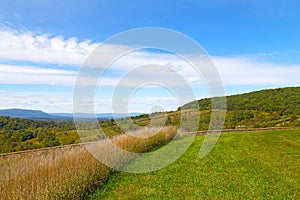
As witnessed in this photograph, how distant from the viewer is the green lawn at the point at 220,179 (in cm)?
693

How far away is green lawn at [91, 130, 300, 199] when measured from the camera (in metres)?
6.93

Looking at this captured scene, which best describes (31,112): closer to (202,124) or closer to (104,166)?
(202,124)

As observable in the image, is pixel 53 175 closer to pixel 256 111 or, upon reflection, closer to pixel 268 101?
pixel 256 111

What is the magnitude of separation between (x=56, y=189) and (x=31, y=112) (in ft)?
88.9

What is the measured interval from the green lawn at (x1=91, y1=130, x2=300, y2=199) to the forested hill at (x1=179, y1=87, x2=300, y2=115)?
59.5 feet

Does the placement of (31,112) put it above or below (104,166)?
above

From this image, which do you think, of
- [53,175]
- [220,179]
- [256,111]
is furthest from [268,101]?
[53,175]

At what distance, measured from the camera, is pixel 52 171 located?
20.1ft

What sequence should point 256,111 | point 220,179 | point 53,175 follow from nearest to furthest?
point 53,175 < point 220,179 < point 256,111

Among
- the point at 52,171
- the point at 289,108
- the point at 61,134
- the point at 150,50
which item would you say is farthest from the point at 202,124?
the point at 52,171

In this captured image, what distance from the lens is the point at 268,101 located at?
37.2m

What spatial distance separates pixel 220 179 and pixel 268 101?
3182 centimetres

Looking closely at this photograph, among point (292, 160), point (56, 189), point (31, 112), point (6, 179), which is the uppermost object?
point (31, 112)

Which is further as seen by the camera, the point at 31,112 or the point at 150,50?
the point at 31,112
